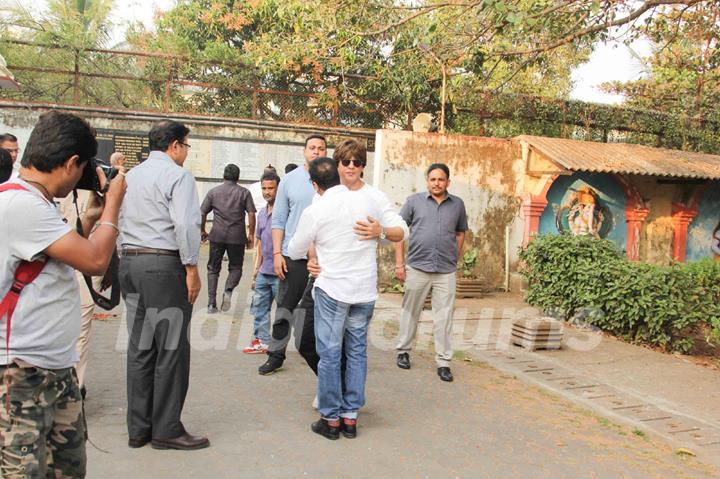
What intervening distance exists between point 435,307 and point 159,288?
296cm

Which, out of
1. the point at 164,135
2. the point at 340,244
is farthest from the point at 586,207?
the point at 164,135

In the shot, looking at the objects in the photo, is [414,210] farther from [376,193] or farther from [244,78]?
[244,78]

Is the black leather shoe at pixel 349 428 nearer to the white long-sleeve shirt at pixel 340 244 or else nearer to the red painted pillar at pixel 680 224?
the white long-sleeve shirt at pixel 340 244

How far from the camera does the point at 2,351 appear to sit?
7.93 ft

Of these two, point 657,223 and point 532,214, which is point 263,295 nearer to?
point 532,214

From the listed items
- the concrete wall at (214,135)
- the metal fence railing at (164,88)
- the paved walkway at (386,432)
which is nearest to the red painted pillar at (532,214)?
the concrete wall at (214,135)

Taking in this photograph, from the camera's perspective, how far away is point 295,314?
16.6 ft

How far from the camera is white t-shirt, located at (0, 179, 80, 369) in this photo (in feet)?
7.80

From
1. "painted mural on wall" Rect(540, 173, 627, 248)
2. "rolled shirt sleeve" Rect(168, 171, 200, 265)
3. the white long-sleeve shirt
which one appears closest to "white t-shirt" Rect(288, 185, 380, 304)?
the white long-sleeve shirt

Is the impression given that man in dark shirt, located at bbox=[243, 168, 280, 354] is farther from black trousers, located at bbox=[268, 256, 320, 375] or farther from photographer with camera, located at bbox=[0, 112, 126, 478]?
photographer with camera, located at bbox=[0, 112, 126, 478]

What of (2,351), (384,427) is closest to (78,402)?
(2,351)

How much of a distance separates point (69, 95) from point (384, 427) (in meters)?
12.0

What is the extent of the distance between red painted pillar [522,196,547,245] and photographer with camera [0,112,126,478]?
9894 mm

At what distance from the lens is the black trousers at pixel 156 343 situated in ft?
12.9
